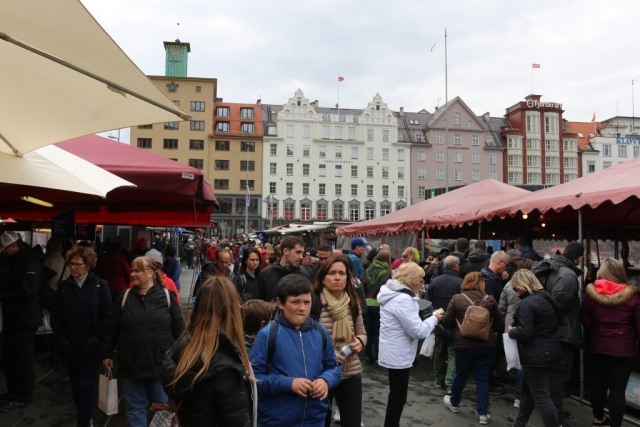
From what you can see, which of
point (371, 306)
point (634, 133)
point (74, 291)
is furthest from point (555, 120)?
point (74, 291)

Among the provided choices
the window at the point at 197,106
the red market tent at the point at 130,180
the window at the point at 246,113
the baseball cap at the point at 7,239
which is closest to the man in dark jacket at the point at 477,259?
the red market tent at the point at 130,180

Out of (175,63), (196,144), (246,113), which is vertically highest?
(175,63)

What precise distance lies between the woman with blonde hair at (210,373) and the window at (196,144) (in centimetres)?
5916

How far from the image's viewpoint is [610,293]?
16.2ft

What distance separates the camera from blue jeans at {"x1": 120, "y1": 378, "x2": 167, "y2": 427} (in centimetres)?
415

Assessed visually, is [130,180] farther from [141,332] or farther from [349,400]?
[349,400]

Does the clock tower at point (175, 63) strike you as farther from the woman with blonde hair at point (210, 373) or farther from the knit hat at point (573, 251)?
the woman with blonde hair at point (210, 373)

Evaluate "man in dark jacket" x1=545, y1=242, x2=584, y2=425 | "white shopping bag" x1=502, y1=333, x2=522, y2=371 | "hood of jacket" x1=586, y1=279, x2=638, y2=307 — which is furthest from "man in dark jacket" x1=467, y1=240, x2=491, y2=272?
"hood of jacket" x1=586, y1=279, x2=638, y2=307

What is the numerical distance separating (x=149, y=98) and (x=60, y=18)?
78 centimetres

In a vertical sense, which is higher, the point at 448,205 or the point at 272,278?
the point at 448,205

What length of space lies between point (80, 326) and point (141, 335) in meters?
0.77

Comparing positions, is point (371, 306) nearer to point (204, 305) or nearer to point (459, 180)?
point (204, 305)

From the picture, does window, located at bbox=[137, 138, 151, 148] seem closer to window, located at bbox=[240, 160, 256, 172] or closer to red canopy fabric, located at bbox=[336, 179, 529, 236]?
window, located at bbox=[240, 160, 256, 172]

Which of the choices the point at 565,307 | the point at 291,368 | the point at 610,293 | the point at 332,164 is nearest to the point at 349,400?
the point at 291,368
